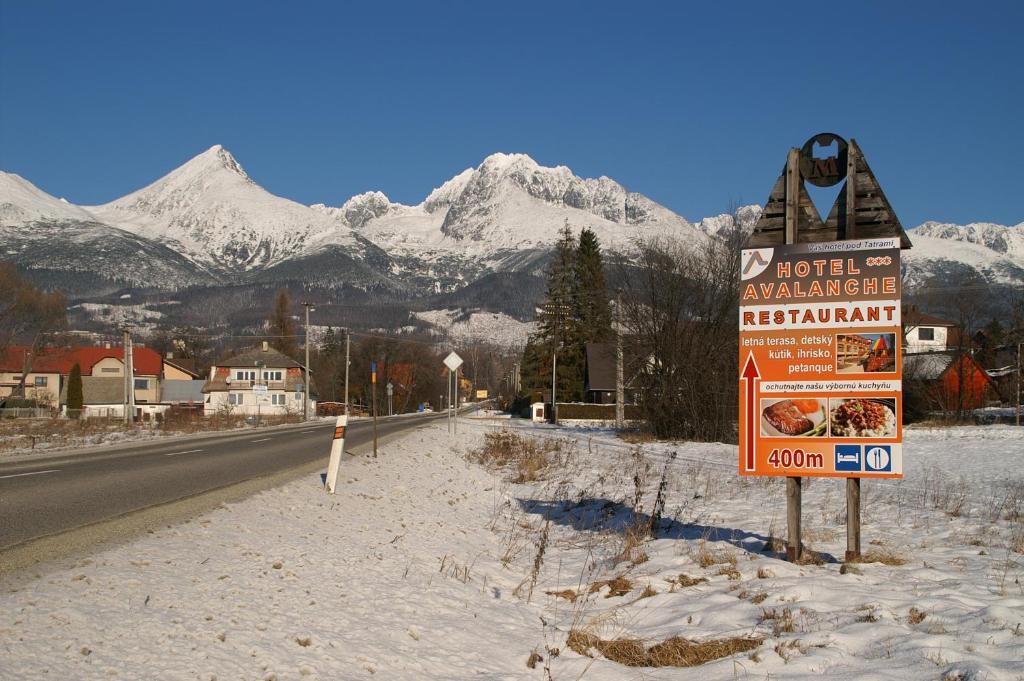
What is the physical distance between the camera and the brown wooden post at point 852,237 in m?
8.89

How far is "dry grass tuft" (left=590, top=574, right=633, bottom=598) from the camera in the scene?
28.6 ft

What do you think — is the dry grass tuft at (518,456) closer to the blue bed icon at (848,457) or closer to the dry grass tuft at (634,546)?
the dry grass tuft at (634,546)

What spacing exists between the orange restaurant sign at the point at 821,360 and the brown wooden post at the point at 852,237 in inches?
6.6

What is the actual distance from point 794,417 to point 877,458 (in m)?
0.93

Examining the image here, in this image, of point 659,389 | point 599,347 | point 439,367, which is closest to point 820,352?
point 659,389

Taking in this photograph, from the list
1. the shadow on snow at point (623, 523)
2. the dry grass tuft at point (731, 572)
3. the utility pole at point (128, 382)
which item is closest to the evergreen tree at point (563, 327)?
the utility pole at point (128, 382)

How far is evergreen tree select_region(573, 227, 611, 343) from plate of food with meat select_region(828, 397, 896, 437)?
62.2m

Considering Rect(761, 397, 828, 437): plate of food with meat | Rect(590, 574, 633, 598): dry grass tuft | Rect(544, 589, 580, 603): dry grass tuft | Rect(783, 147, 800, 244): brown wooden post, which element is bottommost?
Rect(544, 589, 580, 603): dry grass tuft

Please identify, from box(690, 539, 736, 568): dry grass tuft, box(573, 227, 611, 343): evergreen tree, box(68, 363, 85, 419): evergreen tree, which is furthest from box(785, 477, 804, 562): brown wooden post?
box(68, 363, 85, 419): evergreen tree

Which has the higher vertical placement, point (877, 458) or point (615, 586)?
point (877, 458)

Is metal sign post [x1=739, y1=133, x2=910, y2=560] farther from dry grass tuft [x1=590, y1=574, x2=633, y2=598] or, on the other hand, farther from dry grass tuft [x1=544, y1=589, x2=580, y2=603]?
dry grass tuft [x1=544, y1=589, x2=580, y2=603]

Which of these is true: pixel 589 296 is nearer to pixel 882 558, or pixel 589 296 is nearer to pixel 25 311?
pixel 25 311

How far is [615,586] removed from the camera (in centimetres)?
885

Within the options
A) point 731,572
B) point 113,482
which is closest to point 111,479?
point 113,482
